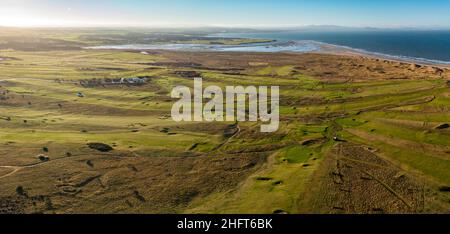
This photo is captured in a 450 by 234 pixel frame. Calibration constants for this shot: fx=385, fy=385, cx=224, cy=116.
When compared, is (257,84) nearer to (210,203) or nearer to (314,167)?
(314,167)
